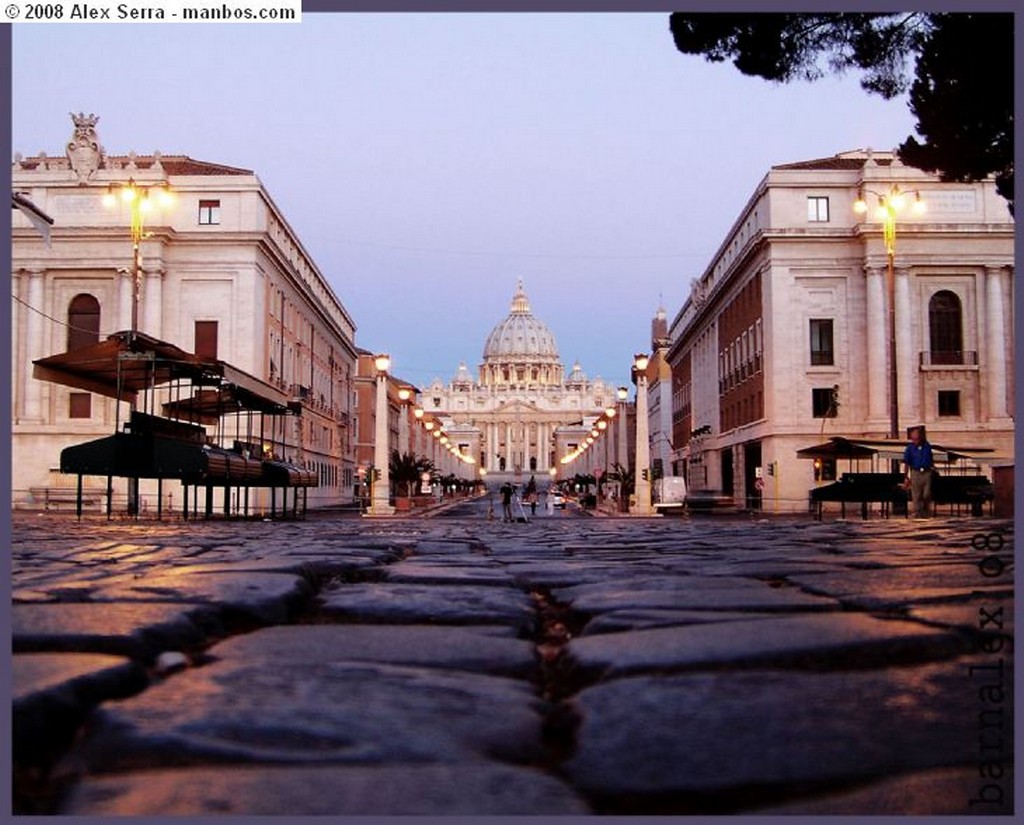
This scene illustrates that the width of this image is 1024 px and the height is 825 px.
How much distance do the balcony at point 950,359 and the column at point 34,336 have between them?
3144cm

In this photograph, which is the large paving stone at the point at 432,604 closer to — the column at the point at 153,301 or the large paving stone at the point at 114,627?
the large paving stone at the point at 114,627

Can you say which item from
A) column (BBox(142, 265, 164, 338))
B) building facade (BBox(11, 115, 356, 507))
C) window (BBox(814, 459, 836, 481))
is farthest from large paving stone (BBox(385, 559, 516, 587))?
column (BBox(142, 265, 164, 338))

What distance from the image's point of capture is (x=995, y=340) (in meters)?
41.0

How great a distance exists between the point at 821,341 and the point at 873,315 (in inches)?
79.8

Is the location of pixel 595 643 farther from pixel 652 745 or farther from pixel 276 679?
pixel 652 745

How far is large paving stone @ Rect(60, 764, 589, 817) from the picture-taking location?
154 centimetres

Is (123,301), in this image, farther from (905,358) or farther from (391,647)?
(391,647)

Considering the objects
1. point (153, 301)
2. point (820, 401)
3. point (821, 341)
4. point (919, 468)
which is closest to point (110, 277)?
point (153, 301)

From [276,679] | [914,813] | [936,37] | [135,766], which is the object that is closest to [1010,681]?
[914,813]

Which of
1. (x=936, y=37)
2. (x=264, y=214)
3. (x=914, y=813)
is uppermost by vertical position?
(x=264, y=214)

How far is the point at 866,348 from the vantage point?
41.2m

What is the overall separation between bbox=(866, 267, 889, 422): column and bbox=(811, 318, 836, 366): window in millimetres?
1389

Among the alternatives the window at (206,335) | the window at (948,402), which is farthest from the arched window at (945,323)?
the window at (206,335)

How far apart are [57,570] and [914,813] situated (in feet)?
16.4
